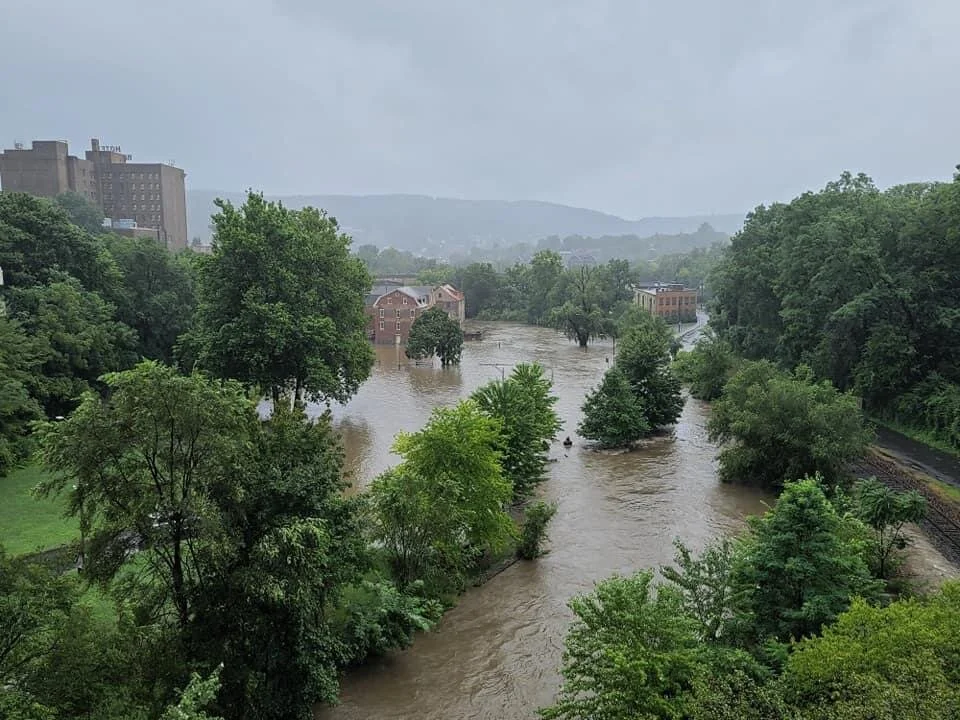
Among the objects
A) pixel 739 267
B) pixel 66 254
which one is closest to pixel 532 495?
pixel 66 254

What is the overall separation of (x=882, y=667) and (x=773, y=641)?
345 cm

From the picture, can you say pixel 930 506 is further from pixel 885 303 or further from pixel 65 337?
pixel 65 337

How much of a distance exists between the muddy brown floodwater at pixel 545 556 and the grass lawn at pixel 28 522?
12095 mm

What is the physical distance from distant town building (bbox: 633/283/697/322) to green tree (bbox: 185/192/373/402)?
72307 mm

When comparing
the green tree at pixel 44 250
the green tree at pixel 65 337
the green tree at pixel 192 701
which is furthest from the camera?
the green tree at pixel 44 250

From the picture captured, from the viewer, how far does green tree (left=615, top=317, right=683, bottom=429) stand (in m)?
42.5

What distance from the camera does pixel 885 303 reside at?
43.4 m

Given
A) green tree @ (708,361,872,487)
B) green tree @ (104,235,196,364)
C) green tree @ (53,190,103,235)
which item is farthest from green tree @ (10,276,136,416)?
green tree @ (53,190,103,235)

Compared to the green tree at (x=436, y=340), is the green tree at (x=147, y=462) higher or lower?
higher

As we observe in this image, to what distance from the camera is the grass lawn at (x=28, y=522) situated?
24.1 m

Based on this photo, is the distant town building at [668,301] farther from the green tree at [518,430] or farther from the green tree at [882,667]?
the green tree at [882,667]

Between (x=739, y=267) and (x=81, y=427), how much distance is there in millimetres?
55303

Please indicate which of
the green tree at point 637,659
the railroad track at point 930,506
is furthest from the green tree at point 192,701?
the railroad track at point 930,506

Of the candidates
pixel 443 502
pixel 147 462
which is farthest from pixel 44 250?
pixel 147 462
